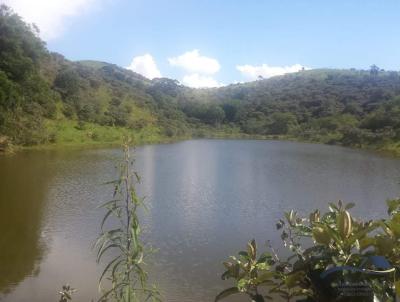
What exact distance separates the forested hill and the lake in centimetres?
372

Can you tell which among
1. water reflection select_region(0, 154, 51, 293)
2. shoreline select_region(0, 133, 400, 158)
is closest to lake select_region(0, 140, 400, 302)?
water reflection select_region(0, 154, 51, 293)

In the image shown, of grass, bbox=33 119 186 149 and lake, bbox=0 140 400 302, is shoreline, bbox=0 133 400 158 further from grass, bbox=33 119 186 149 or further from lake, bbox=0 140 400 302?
lake, bbox=0 140 400 302

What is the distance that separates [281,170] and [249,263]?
27.6 metres

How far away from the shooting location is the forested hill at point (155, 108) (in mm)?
39256

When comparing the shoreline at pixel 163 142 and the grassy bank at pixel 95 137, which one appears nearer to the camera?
the shoreline at pixel 163 142

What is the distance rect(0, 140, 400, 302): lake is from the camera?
9.74m

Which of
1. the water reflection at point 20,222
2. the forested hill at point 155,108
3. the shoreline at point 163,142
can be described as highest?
the forested hill at point 155,108

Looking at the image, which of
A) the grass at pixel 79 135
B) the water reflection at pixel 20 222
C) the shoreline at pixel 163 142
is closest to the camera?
the water reflection at pixel 20 222

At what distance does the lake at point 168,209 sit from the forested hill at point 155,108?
3719 mm

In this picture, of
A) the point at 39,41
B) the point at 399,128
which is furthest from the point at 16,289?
the point at 399,128

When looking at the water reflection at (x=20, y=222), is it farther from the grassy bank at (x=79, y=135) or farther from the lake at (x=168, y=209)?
the grassy bank at (x=79, y=135)

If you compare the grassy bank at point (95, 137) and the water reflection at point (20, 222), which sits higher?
the grassy bank at point (95, 137)

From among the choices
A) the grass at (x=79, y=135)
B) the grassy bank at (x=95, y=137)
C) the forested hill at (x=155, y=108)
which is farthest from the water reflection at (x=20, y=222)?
the grass at (x=79, y=135)

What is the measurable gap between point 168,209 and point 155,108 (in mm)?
55489
